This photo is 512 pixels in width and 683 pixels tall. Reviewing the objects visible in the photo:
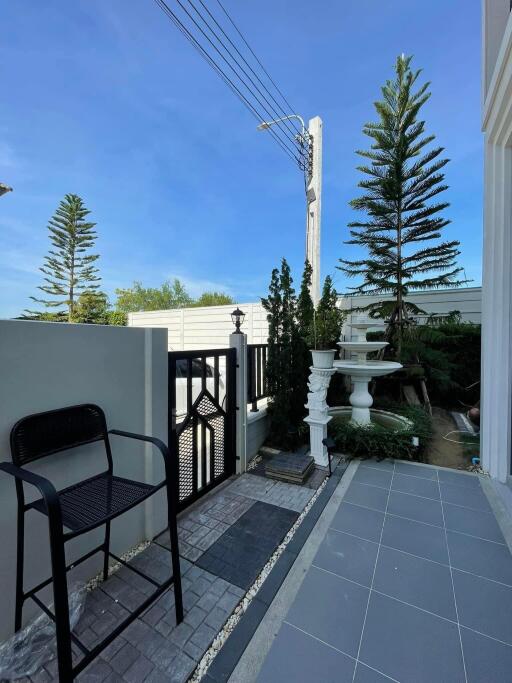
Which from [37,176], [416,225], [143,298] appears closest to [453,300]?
[416,225]

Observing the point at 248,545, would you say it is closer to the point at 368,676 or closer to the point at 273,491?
the point at 273,491

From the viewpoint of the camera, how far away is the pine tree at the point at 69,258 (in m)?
13.9

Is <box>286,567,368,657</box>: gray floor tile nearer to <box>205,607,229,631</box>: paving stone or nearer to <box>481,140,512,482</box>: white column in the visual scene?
<box>205,607,229,631</box>: paving stone

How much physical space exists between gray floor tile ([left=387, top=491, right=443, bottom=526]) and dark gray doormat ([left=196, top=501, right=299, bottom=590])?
0.83 m

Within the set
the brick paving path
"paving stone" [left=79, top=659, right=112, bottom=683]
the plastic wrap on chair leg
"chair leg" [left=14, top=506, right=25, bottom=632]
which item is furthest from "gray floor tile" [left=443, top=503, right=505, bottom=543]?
"chair leg" [left=14, top=506, right=25, bottom=632]

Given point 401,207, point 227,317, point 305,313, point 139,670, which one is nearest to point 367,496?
point 139,670

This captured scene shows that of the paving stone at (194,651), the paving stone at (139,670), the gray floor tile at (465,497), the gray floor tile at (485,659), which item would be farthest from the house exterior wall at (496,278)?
the paving stone at (139,670)

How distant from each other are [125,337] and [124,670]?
1.51m

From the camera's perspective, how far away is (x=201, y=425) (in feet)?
8.02

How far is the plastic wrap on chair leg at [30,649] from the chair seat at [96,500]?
58 cm

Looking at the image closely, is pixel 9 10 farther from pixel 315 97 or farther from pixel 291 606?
pixel 291 606

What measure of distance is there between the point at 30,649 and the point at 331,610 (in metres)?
1.35

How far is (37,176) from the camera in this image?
1059 cm

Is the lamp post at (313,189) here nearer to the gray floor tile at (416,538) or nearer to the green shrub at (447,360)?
the green shrub at (447,360)
